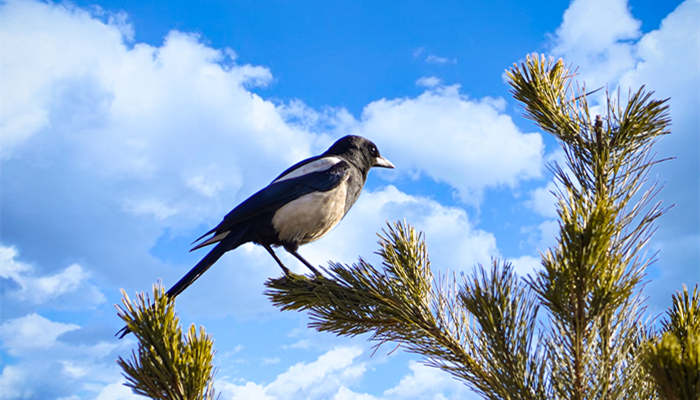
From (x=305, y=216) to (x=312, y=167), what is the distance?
1.51 ft

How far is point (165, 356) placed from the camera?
1510mm

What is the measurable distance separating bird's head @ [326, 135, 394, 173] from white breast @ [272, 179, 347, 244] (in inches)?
26.9

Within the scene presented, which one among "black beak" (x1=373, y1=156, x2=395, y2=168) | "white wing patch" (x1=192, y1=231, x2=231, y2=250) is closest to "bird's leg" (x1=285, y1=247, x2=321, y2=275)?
"white wing patch" (x1=192, y1=231, x2=231, y2=250)

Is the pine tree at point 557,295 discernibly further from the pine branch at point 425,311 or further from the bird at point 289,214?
the bird at point 289,214

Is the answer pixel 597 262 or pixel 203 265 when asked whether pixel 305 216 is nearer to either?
pixel 203 265

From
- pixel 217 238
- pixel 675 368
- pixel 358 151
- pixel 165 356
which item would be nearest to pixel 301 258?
pixel 217 238

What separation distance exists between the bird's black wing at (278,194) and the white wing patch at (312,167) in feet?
0.16

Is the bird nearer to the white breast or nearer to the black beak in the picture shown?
the white breast

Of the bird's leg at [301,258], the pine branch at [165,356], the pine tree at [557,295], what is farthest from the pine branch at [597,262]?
the bird's leg at [301,258]

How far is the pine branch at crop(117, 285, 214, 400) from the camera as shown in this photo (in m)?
1.51

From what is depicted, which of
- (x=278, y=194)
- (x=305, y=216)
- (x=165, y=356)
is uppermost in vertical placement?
(x=278, y=194)

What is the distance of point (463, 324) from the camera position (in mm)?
1816

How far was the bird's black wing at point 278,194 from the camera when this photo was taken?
3.54m

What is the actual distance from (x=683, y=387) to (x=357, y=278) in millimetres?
1150
